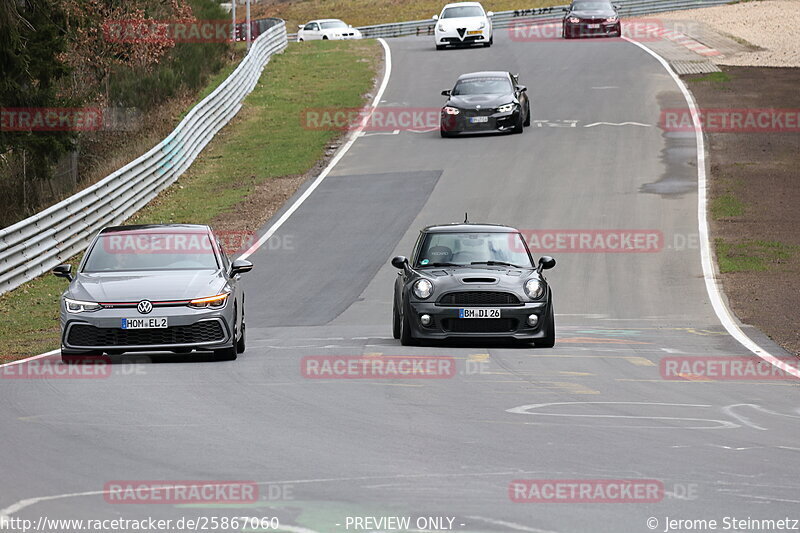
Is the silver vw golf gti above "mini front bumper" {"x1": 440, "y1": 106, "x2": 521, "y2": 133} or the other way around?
the other way around

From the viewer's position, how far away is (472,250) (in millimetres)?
17000

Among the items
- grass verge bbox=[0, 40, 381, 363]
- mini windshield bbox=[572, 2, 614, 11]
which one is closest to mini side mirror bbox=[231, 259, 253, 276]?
grass verge bbox=[0, 40, 381, 363]

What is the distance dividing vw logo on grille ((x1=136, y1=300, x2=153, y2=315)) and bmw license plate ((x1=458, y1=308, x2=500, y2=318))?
3736mm

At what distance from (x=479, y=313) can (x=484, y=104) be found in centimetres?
2223

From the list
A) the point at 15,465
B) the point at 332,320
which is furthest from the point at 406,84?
the point at 15,465

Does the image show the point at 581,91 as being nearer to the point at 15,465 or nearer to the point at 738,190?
the point at 738,190

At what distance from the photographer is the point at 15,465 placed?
27.8ft

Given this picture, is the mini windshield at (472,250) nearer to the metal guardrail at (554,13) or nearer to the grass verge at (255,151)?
the grass verge at (255,151)

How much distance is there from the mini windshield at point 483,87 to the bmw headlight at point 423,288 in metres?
21.8

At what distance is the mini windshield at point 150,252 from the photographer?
1497cm

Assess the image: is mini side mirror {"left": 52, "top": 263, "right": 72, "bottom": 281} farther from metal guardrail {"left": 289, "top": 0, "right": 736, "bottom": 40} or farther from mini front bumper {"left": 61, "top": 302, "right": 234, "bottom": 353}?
metal guardrail {"left": 289, "top": 0, "right": 736, "bottom": 40}

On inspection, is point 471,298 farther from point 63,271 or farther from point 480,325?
point 63,271

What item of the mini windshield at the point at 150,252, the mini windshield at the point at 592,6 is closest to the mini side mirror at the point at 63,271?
the mini windshield at the point at 150,252

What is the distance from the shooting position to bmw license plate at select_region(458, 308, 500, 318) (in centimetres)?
1552
